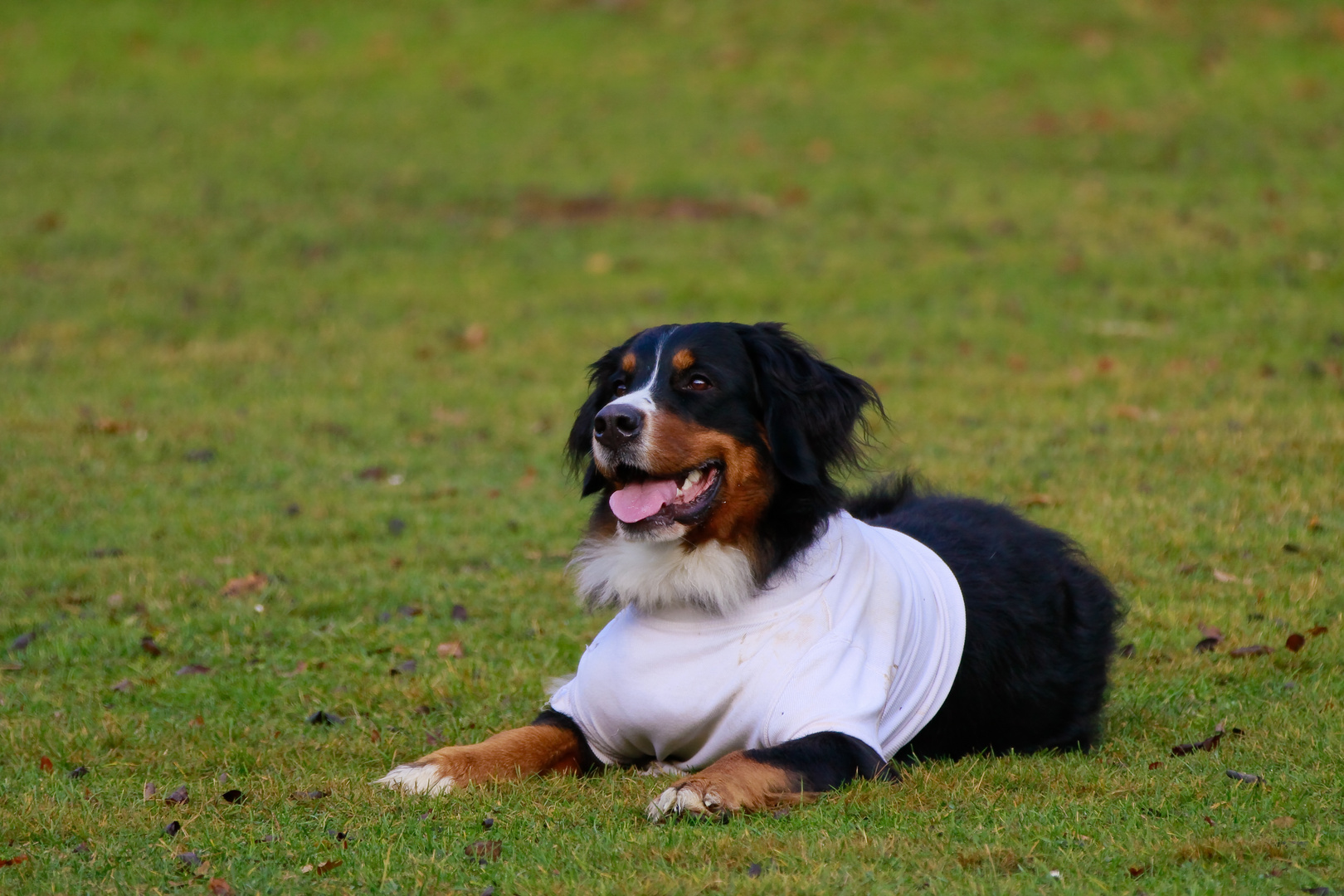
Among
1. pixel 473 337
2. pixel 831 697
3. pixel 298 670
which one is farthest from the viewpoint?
pixel 473 337

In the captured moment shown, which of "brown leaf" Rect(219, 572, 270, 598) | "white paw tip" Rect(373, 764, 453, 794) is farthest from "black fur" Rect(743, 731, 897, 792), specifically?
"brown leaf" Rect(219, 572, 270, 598)

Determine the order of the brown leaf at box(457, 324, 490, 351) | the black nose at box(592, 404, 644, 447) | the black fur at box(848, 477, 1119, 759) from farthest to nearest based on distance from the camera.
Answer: the brown leaf at box(457, 324, 490, 351) < the black fur at box(848, 477, 1119, 759) < the black nose at box(592, 404, 644, 447)

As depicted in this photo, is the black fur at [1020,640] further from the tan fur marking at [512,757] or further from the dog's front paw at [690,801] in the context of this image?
the tan fur marking at [512,757]

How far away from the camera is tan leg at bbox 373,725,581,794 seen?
5.23 metres

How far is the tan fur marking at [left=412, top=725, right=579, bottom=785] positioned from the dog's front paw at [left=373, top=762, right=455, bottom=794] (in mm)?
20

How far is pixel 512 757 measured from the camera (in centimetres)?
537

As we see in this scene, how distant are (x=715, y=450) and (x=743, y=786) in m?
1.23

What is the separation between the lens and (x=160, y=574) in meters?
8.97

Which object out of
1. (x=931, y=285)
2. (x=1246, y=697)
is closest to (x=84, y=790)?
(x=1246, y=697)

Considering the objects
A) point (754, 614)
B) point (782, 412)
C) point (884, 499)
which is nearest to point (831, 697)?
point (754, 614)

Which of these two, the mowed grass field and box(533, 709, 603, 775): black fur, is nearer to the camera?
the mowed grass field

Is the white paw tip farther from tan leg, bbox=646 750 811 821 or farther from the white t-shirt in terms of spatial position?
tan leg, bbox=646 750 811 821

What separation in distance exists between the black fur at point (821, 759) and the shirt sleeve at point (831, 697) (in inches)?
1.2

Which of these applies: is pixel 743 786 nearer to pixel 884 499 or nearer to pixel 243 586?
pixel 884 499
